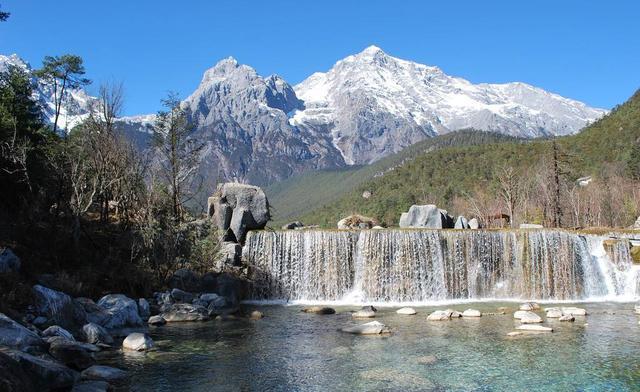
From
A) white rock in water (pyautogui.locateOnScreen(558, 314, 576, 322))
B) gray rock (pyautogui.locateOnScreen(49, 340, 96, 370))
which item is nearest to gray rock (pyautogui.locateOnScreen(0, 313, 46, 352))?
gray rock (pyautogui.locateOnScreen(49, 340, 96, 370))

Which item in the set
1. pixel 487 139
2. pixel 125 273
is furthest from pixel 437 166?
pixel 125 273

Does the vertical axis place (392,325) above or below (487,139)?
below

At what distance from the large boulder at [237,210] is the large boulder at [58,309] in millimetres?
13744

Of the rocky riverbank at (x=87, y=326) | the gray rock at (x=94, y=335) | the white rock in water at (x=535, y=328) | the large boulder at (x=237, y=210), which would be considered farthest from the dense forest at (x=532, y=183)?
the gray rock at (x=94, y=335)

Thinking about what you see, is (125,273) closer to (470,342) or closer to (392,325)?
(392,325)

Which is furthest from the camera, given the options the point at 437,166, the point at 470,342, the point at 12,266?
the point at 437,166

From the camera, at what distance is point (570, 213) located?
55.9 m

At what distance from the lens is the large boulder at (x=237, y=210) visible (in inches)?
1228

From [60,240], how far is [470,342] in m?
17.5

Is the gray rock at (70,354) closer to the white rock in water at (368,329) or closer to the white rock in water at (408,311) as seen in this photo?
the white rock in water at (368,329)

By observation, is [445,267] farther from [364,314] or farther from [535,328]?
[535,328]

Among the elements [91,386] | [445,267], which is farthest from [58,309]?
[445,267]

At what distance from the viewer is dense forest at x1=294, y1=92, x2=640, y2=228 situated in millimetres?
54250

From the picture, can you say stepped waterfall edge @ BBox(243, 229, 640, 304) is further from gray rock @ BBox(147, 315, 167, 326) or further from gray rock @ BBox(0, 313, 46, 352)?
gray rock @ BBox(0, 313, 46, 352)
